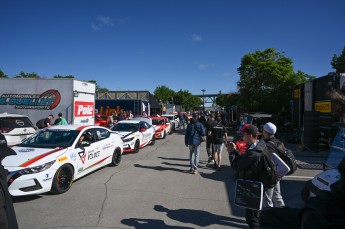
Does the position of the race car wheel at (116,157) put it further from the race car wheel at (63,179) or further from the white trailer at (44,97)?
the white trailer at (44,97)

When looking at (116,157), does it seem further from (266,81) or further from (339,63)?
(339,63)

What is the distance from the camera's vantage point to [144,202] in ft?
18.5

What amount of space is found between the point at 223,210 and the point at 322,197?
12.5ft

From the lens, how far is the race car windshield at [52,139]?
6.86m

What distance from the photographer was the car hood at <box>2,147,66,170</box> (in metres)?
5.61

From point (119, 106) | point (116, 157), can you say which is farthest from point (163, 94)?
point (116, 157)

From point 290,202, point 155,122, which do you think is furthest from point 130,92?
point 290,202

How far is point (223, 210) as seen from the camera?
5.28 meters

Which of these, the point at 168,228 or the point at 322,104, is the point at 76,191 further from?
the point at 322,104

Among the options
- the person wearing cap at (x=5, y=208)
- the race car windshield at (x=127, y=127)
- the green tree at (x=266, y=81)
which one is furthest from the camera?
the green tree at (x=266, y=81)

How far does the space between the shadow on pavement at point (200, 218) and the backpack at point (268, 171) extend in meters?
1.34

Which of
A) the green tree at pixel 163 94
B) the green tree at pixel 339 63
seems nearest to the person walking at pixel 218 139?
the green tree at pixel 339 63

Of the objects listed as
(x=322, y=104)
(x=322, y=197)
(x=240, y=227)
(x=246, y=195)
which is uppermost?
(x=322, y=104)

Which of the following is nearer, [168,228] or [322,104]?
[168,228]
